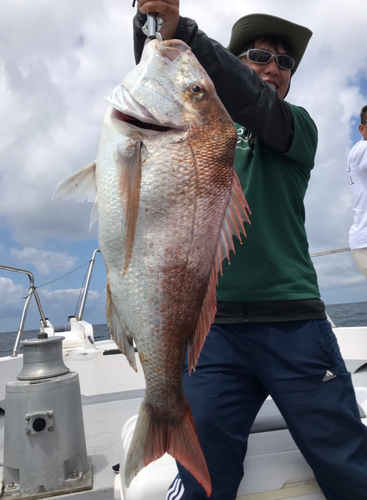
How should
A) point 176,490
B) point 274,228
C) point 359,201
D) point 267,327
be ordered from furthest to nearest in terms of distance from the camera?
1. point 359,201
2. point 274,228
3. point 267,327
4. point 176,490

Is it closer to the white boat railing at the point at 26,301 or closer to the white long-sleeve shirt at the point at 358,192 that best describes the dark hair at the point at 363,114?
the white long-sleeve shirt at the point at 358,192

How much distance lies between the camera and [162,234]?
52.1 inches

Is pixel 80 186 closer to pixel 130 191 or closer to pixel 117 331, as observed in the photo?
pixel 130 191

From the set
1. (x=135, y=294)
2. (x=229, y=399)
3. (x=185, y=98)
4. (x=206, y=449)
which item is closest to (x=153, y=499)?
(x=206, y=449)

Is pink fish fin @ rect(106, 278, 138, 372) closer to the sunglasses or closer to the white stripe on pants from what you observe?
the white stripe on pants

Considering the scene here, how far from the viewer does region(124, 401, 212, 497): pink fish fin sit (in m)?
1.33

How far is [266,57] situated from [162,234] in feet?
4.80

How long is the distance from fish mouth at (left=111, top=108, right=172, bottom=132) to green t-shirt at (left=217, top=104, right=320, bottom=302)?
0.67m

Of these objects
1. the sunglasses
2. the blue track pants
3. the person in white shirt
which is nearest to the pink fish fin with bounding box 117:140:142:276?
the blue track pants

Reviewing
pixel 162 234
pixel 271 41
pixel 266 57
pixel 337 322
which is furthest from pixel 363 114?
pixel 337 322

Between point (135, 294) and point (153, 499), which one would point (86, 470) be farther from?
point (135, 294)

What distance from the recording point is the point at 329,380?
1.74 metres

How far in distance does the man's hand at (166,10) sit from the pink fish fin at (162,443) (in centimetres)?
147

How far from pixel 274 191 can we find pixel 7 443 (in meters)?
2.40
